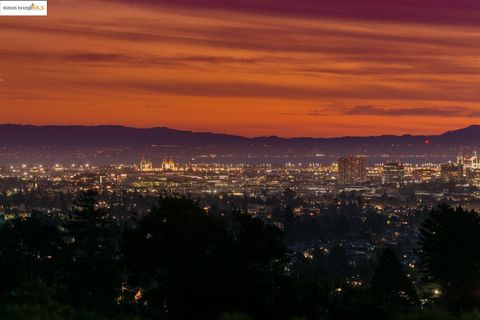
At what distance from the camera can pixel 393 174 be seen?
17438 cm

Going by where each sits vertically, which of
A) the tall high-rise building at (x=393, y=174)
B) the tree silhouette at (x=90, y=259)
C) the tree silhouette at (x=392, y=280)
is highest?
the tree silhouette at (x=90, y=259)

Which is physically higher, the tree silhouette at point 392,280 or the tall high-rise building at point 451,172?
the tree silhouette at point 392,280

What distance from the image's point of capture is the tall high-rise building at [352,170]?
558 ft

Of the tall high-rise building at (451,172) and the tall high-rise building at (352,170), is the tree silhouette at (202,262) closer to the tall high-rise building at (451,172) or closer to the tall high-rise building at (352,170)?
the tall high-rise building at (451,172)

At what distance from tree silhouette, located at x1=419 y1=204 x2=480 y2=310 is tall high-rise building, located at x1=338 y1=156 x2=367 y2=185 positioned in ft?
468

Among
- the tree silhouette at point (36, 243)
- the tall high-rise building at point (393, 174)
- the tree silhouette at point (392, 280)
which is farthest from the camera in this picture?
the tall high-rise building at point (393, 174)

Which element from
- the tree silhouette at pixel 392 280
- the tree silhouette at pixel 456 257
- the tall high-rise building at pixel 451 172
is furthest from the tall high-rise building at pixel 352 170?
the tree silhouette at pixel 456 257

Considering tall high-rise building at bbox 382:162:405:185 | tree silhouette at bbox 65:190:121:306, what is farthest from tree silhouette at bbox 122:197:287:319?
tall high-rise building at bbox 382:162:405:185

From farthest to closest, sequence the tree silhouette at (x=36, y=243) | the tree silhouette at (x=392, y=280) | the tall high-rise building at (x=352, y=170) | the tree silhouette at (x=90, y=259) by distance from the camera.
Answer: the tall high-rise building at (x=352, y=170), the tree silhouette at (x=392, y=280), the tree silhouette at (x=36, y=243), the tree silhouette at (x=90, y=259)

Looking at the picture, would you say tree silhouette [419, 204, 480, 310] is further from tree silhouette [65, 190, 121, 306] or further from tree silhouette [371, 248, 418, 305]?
tree silhouette [65, 190, 121, 306]

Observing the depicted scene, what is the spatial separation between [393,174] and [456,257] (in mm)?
152048

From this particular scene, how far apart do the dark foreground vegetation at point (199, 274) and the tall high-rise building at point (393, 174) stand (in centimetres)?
13443

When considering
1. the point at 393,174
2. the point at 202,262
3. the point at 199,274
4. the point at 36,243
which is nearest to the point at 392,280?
the point at 36,243

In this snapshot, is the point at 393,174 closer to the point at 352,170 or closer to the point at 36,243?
the point at 352,170
